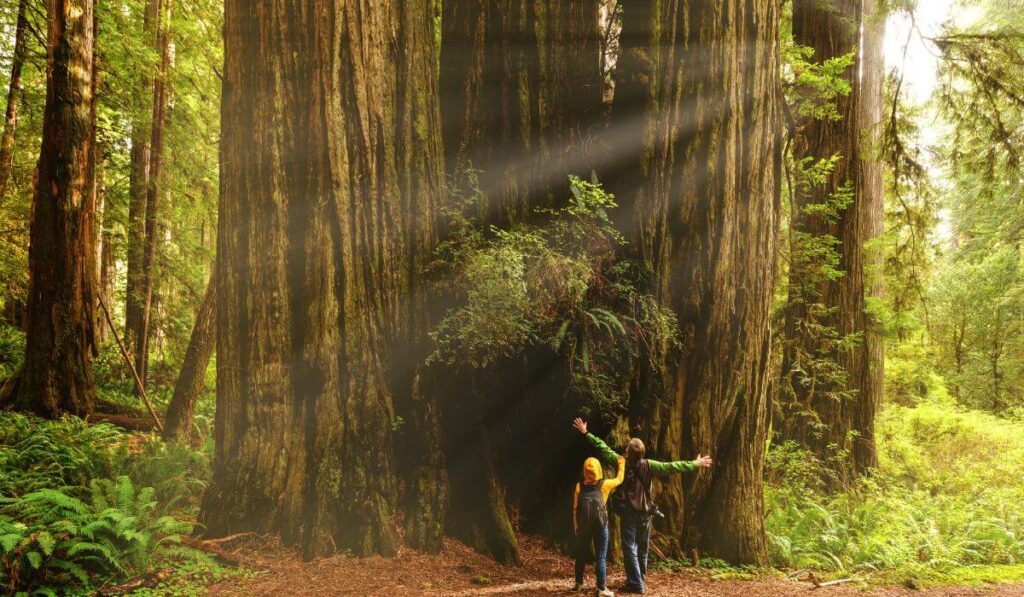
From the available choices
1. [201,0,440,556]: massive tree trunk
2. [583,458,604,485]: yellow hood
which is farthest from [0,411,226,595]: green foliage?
[583,458,604,485]: yellow hood

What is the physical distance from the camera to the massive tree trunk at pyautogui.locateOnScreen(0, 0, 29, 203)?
26.4 feet

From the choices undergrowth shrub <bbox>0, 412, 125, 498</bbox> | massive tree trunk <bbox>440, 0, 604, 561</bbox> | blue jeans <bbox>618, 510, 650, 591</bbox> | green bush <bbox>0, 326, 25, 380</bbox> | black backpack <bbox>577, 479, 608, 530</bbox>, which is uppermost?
massive tree trunk <bbox>440, 0, 604, 561</bbox>

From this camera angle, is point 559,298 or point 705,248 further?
point 705,248

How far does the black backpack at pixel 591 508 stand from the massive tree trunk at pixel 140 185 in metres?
8.37

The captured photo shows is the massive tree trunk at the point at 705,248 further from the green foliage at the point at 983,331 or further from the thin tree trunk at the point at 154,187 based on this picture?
the green foliage at the point at 983,331

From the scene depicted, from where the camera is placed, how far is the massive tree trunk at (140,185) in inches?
366

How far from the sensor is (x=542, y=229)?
550cm

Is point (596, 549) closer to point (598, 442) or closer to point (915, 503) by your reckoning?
point (598, 442)

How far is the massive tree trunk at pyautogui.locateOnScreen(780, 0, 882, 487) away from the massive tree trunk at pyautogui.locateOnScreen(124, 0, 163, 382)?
35.6 ft

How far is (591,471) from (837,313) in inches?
237

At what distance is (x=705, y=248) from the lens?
5746 millimetres

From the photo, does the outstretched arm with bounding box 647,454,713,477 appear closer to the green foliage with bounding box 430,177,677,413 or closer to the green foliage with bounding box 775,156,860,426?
the green foliage with bounding box 430,177,677,413

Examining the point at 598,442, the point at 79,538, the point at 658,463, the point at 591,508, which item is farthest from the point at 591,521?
the point at 79,538

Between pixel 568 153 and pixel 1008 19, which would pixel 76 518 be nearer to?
pixel 568 153
